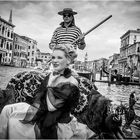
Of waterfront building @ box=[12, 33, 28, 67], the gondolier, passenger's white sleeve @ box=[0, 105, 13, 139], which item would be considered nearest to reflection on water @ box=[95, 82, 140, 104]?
the gondolier

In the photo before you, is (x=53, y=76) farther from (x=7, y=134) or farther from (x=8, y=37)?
(x=8, y=37)

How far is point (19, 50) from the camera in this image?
5397 centimetres

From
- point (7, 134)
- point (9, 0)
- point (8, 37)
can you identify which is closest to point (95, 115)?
point (7, 134)

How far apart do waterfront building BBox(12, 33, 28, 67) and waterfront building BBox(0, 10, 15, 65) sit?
3.65 metres

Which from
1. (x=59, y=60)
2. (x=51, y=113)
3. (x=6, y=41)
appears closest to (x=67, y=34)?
(x=59, y=60)

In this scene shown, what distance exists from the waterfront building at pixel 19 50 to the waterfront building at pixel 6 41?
3.65m

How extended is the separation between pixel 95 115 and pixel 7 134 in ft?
3.52

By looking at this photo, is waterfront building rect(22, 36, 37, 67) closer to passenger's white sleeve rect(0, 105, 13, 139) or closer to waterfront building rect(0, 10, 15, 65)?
waterfront building rect(0, 10, 15, 65)

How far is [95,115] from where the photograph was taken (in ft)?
7.12

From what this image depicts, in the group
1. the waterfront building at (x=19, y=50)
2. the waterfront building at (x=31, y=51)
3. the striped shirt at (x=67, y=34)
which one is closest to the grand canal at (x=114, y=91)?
the striped shirt at (x=67, y=34)

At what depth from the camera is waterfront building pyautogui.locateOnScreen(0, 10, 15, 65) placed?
4241 cm

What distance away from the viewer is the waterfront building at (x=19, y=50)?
168 ft

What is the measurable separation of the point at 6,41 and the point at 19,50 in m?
9.45

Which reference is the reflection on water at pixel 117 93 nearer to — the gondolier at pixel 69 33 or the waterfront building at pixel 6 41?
the gondolier at pixel 69 33
